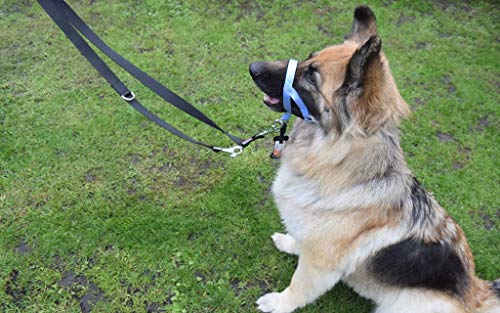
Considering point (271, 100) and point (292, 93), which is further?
point (271, 100)

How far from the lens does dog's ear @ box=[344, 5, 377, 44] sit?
101 inches

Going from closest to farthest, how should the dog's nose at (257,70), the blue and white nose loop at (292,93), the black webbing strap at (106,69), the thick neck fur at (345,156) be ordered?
the thick neck fur at (345,156)
the blue and white nose loop at (292,93)
the dog's nose at (257,70)
the black webbing strap at (106,69)

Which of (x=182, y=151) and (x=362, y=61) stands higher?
(x=362, y=61)

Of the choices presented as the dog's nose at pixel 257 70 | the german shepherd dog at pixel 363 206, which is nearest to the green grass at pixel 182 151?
the german shepherd dog at pixel 363 206

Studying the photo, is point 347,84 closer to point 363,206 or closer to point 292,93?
point 292,93

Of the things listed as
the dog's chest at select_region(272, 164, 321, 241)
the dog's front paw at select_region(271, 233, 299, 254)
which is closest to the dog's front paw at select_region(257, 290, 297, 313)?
the dog's front paw at select_region(271, 233, 299, 254)

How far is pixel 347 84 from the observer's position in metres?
2.24

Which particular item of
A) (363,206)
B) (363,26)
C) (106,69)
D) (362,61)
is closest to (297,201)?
(363,206)

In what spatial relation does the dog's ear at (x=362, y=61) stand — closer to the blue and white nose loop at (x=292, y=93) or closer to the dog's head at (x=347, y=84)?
the dog's head at (x=347, y=84)

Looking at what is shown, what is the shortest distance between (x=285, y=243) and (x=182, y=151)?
1.47 m

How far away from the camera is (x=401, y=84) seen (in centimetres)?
509

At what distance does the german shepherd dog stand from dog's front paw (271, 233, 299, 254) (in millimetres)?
722

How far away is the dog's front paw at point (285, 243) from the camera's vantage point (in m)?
3.47

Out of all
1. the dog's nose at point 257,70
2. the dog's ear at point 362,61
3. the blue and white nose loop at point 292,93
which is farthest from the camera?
the dog's nose at point 257,70
